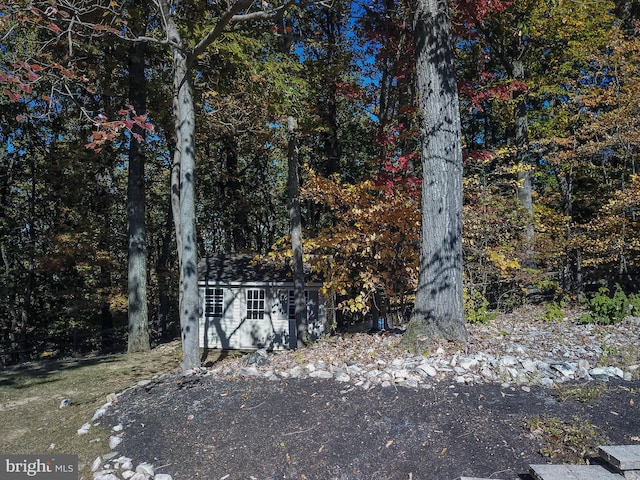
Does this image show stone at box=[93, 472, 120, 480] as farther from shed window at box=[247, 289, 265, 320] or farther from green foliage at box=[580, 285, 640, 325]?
shed window at box=[247, 289, 265, 320]

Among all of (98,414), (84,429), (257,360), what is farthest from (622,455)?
(98,414)

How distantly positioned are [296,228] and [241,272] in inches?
205

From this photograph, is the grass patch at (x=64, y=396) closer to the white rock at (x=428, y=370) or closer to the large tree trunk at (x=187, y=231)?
the large tree trunk at (x=187, y=231)

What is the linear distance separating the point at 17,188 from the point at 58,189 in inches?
128

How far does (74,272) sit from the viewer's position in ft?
59.0

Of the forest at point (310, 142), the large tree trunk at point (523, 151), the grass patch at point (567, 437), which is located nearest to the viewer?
the grass patch at point (567, 437)

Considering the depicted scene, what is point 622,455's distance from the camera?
2.32 m

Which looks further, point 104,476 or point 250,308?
point 250,308

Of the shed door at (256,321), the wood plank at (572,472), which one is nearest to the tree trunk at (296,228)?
the shed door at (256,321)

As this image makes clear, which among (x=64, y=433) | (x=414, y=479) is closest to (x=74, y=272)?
→ (x=64, y=433)

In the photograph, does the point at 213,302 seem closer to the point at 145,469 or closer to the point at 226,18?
the point at 226,18

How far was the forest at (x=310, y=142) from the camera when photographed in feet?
23.1

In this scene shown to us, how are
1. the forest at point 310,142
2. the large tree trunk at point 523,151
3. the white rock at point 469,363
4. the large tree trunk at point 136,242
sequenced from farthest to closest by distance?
the large tree trunk at point 523,151
the large tree trunk at point 136,242
the forest at point 310,142
the white rock at point 469,363

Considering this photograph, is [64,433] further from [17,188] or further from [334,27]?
[17,188]
